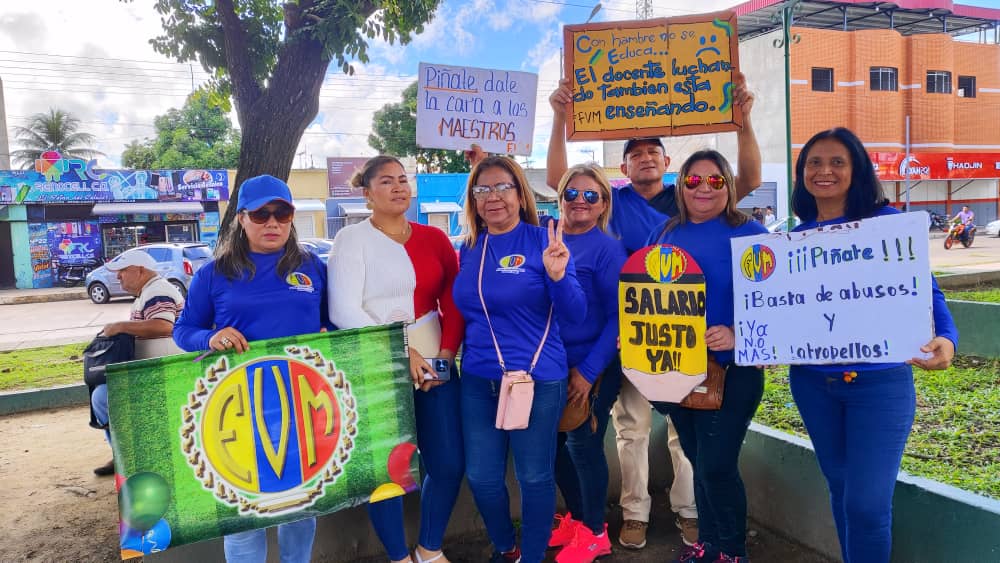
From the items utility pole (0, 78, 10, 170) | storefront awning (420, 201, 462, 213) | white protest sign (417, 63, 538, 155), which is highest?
utility pole (0, 78, 10, 170)

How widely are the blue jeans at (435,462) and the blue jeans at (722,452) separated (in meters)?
0.94

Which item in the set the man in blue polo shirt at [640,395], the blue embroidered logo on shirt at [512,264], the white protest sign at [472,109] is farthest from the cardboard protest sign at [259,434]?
the white protest sign at [472,109]

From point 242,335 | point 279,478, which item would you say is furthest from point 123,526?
point 242,335

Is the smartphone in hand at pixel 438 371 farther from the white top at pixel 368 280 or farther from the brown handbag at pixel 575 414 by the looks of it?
the brown handbag at pixel 575 414

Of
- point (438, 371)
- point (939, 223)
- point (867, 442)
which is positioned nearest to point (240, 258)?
point (438, 371)

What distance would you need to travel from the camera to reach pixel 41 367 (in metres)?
8.36

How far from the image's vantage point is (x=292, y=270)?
2.76 m

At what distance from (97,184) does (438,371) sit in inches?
1078

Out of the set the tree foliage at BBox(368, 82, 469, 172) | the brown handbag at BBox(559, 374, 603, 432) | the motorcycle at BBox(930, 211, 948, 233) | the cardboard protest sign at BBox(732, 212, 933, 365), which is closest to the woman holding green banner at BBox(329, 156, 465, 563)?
the brown handbag at BBox(559, 374, 603, 432)

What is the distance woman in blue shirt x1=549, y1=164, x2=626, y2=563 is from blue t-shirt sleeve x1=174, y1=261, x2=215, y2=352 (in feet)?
4.98

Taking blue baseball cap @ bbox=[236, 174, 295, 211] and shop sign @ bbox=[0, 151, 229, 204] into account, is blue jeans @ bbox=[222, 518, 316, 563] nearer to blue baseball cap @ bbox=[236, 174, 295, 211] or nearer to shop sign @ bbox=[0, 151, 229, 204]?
blue baseball cap @ bbox=[236, 174, 295, 211]

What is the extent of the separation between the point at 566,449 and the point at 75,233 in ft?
89.2

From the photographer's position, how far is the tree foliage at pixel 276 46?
4.90 metres

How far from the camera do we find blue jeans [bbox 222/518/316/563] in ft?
8.87
